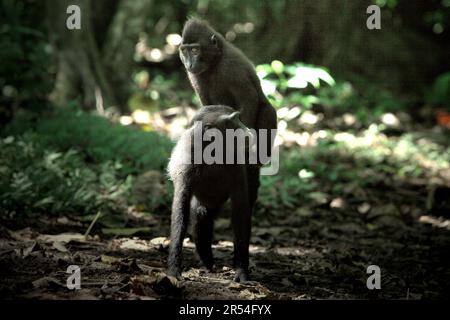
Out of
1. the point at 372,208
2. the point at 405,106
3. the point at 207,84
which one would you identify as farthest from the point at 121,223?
the point at 405,106

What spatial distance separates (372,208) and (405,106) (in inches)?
238

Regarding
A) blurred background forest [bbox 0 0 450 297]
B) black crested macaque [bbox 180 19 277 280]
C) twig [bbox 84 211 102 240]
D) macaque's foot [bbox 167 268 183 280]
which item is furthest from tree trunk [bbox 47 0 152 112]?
macaque's foot [bbox 167 268 183 280]

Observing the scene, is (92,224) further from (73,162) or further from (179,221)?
(73,162)

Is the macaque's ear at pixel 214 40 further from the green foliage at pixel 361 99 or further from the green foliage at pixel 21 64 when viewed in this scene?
the green foliage at pixel 361 99

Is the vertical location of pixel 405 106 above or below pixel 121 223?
above

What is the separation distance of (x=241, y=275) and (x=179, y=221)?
2.14 ft

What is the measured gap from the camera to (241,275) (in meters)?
4.59

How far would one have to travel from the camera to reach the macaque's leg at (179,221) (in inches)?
179

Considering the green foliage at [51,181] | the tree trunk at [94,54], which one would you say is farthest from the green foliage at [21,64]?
the green foliage at [51,181]

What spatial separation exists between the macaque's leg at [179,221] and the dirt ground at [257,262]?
188 millimetres

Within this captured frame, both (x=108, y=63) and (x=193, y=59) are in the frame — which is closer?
(x=193, y=59)

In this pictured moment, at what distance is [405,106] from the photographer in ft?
43.4
